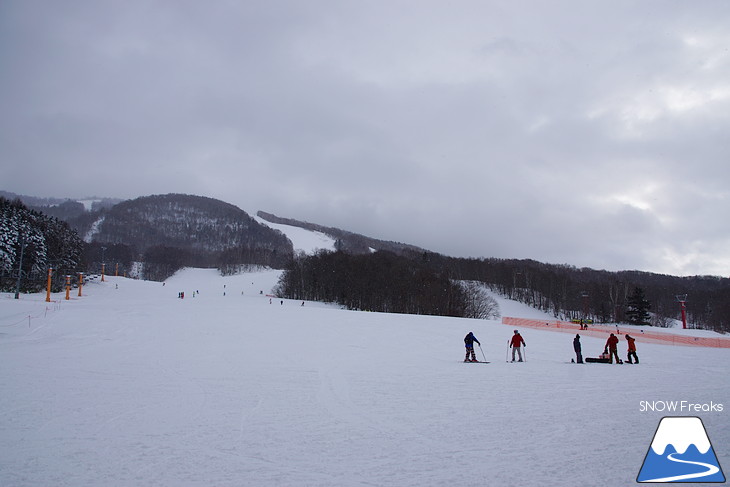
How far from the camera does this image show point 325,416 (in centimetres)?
955

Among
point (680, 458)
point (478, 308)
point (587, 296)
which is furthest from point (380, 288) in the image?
point (680, 458)

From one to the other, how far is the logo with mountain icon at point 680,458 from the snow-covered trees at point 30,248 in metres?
61.9

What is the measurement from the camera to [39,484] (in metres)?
5.94

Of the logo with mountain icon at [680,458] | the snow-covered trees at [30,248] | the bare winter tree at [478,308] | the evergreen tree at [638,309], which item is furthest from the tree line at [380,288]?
the logo with mountain icon at [680,458]

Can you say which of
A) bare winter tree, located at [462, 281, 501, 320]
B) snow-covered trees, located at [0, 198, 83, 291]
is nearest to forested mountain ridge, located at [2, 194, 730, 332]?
snow-covered trees, located at [0, 198, 83, 291]

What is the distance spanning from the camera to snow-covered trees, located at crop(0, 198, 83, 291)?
5597cm

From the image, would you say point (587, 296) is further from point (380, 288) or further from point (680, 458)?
point (680, 458)

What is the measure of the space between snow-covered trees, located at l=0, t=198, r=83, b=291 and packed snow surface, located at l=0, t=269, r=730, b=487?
148 feet

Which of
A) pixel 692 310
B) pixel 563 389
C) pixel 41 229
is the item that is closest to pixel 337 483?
pixel 563 389

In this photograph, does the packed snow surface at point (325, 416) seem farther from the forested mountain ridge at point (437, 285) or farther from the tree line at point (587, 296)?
the tree line at point (587, 296)

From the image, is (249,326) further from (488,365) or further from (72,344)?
(488,365)

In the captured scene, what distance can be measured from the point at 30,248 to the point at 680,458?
253ft

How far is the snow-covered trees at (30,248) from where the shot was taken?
56.0m

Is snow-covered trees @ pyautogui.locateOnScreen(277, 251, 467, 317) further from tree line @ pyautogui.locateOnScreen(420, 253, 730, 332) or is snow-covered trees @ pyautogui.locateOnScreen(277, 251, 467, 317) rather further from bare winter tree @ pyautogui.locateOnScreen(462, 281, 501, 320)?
tree line @ pyautogui.locateOnScreen(420, 253, 730, 332)
